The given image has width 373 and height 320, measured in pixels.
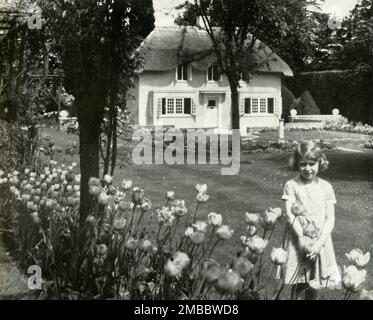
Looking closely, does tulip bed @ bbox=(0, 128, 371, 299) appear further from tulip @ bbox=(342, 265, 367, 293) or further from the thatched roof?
the thatched roof

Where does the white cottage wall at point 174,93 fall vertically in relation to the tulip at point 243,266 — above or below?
above

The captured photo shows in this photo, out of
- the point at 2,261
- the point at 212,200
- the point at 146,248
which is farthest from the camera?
the point at 212,200

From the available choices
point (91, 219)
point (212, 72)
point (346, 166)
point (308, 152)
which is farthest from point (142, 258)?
point (346, 166)

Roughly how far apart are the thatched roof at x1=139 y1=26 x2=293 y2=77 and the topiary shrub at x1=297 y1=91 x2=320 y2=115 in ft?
19.3

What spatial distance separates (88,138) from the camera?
323cm

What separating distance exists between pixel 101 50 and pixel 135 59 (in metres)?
0.31

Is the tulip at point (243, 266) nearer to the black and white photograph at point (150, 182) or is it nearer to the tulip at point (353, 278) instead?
the black and white photograph at point (150, 182)

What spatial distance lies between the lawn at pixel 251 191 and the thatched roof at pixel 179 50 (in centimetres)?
113

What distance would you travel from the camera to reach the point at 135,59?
11.2 feet

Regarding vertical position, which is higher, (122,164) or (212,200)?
(122,164)

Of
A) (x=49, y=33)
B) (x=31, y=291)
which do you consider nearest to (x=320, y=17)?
(x=49, y=33)

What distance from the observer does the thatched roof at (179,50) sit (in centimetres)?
495

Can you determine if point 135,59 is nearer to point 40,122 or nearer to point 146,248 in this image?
point 146,248
